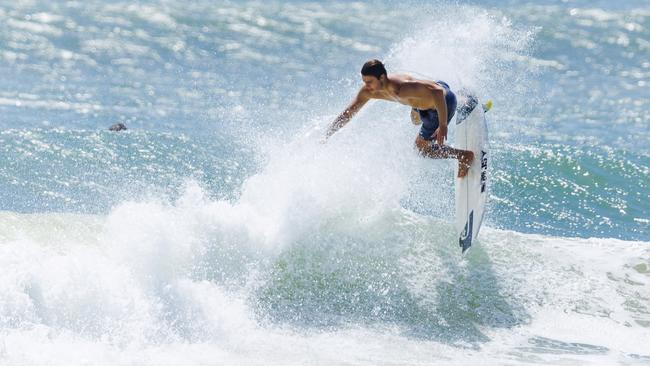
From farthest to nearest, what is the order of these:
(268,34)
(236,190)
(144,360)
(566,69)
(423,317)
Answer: (268,34), (566,69), (236,190), (423,317), (144,360)

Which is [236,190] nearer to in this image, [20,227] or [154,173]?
[154,173]

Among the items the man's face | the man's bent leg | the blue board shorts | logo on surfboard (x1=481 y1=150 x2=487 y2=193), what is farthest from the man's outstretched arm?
logo on surfboard (x1=481 y1=150 x2=487 y2=193)

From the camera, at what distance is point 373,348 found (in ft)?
25.8

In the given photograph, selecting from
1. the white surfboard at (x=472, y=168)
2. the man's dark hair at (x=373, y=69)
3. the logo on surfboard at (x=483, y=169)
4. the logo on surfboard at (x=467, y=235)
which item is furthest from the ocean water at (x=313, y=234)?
the man's dark hair at (x=373, y=69)

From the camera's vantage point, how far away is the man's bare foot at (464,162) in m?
9.33

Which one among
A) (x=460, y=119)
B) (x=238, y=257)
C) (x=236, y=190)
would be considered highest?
(x=460, y=119)

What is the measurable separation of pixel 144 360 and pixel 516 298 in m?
3.86

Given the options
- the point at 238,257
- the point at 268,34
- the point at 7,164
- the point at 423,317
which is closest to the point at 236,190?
the point at 7,164

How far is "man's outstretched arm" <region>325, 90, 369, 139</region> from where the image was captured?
8852mm

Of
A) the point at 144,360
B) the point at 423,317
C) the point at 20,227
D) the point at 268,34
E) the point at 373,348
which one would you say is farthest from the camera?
the point at 268,34

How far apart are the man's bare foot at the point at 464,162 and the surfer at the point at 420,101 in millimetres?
12

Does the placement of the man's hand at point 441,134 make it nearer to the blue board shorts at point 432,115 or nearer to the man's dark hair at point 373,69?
the blue board shorts at point 432,115

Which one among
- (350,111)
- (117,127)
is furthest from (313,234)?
(117,127)

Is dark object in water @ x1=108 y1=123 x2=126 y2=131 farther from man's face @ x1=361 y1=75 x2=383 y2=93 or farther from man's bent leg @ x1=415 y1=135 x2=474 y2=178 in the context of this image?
man's face @ x1=361 y1=75 x2=383 y2=93
